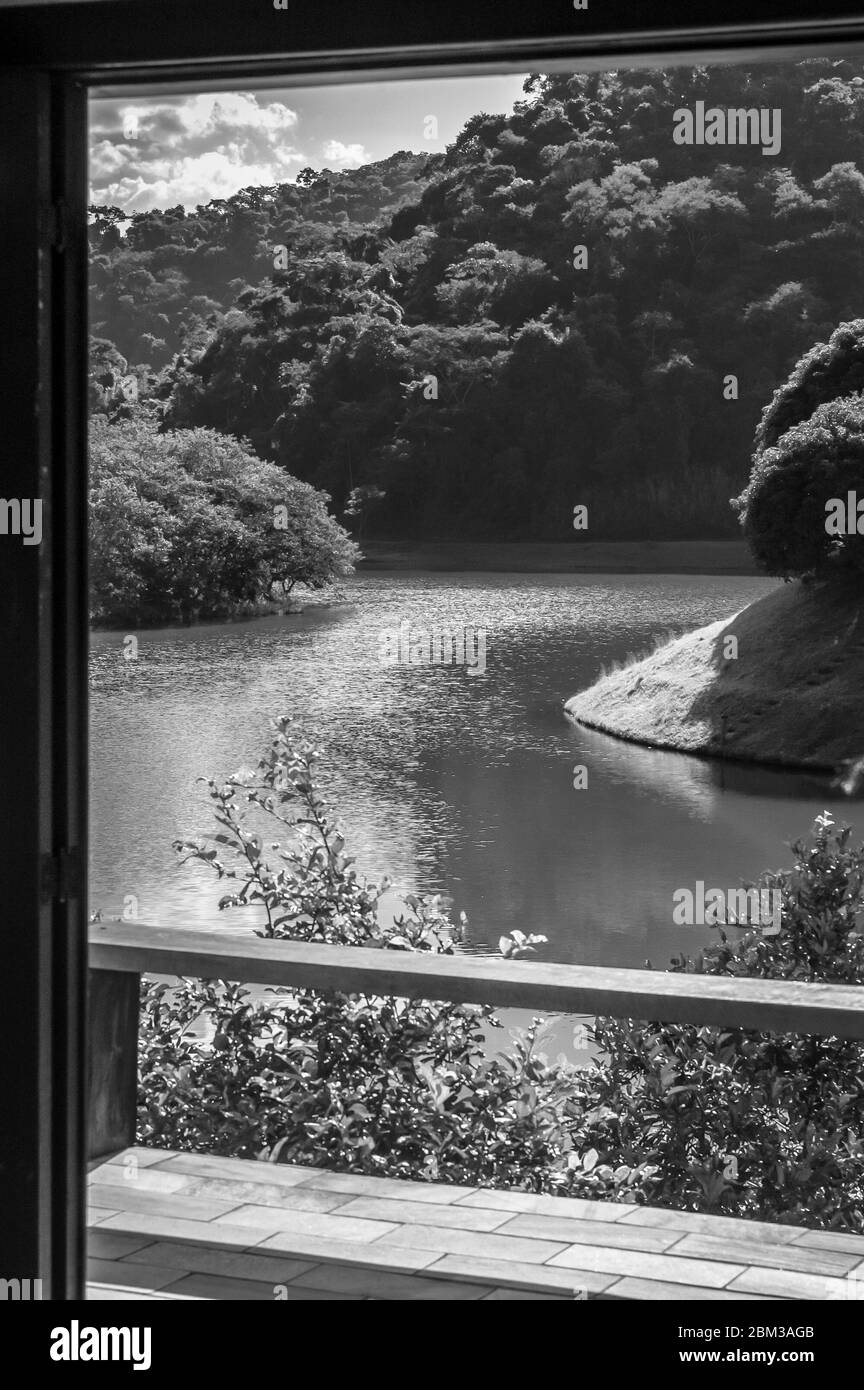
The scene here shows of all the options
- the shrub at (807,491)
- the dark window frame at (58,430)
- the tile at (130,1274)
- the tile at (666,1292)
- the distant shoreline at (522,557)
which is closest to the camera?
the dark window frame at (58,430)

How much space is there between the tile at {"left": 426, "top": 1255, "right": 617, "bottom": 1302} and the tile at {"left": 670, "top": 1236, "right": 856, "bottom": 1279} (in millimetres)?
177

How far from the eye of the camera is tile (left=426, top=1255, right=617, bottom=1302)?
7.38 ft

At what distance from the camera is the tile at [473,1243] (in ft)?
7.80

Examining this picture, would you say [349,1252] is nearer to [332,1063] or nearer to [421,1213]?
[421,1213]

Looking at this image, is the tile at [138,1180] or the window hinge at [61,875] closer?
the window hinge at [61,875]

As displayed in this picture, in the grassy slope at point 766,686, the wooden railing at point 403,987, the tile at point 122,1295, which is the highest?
the grassy slope at point 766,686

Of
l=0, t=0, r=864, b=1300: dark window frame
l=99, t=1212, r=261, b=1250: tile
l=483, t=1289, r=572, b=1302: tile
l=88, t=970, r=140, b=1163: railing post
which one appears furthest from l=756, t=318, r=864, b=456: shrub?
l=99, t=1212, r=261, b=1250: tile

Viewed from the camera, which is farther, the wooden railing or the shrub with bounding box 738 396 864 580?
the shrub with bounding box 738 396 864 580

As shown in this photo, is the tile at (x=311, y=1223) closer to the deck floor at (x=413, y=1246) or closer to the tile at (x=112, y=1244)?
the deck floor at (x=413, y=1246)

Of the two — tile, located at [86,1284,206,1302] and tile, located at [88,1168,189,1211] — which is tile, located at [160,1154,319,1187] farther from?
tile, located at [86,1284,206,1302]

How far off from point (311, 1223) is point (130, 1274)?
351 millimetres

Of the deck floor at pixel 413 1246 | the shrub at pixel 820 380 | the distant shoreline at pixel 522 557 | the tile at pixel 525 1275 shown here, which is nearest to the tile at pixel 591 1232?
the deck floor at pixel 413 1246

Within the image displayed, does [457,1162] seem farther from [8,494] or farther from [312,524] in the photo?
[8,494]

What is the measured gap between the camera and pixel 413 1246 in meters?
2.43
